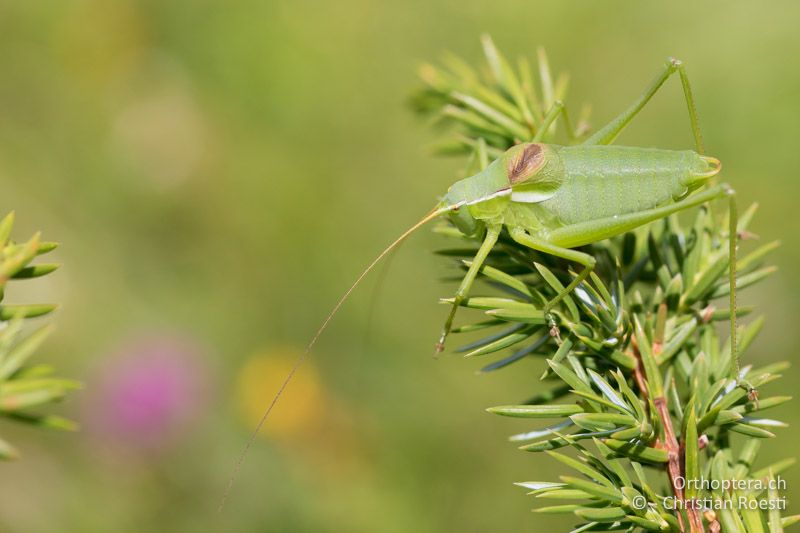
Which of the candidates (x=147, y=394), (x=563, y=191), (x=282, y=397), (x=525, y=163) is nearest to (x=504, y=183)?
(x=525, y=163)

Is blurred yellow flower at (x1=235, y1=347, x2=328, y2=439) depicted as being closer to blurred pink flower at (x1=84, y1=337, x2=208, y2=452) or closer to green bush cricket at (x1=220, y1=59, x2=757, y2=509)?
blurred pink flower at (x1=84, y1=337, x2=208, y2=452)

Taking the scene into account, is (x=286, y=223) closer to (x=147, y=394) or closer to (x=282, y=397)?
(x=282, y=397)

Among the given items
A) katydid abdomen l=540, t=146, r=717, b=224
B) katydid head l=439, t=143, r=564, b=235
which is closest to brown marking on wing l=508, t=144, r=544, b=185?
katydid head l=439, t=143, r=564, b=235

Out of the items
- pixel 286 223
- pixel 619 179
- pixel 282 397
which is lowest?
pixel 282 397

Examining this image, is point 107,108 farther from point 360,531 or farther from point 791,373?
point 791,373

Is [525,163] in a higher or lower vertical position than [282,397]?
higher

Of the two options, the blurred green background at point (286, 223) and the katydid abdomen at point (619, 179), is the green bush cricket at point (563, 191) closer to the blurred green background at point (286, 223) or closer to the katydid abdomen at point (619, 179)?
the katydid abdomen at point (619, 179)

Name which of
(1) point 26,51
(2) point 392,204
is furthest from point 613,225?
(1) point 26,51

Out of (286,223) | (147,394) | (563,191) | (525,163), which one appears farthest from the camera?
(286,223)
